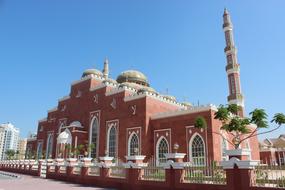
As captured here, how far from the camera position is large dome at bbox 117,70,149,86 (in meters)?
32.2

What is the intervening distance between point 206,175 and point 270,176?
2119 mm

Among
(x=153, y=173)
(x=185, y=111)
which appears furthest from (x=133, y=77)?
(x=153, y=173)

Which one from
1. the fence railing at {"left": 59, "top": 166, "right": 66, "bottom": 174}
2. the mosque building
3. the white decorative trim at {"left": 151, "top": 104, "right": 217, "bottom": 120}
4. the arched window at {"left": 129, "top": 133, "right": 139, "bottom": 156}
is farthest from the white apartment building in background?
the white decorative trim at {"left": 151, "top": 104, "right": 217, "bottom": 120}

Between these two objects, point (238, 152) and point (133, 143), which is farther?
point (133, 143)

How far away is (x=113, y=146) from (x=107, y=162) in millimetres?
9982

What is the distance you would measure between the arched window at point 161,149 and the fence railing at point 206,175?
11.1 meters

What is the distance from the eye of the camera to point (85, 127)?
91.1 ft

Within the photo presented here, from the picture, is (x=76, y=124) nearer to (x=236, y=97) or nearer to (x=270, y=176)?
(x=236, y=97)

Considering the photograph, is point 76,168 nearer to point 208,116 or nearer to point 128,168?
point 128,168

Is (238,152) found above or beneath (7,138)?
beneath

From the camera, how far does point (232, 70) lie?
26.6 metres

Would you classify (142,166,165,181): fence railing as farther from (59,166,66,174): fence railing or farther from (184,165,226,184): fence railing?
(59,166,66,174): fence railing

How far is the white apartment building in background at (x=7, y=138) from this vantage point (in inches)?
3885

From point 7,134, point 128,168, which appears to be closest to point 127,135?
point 128,168
